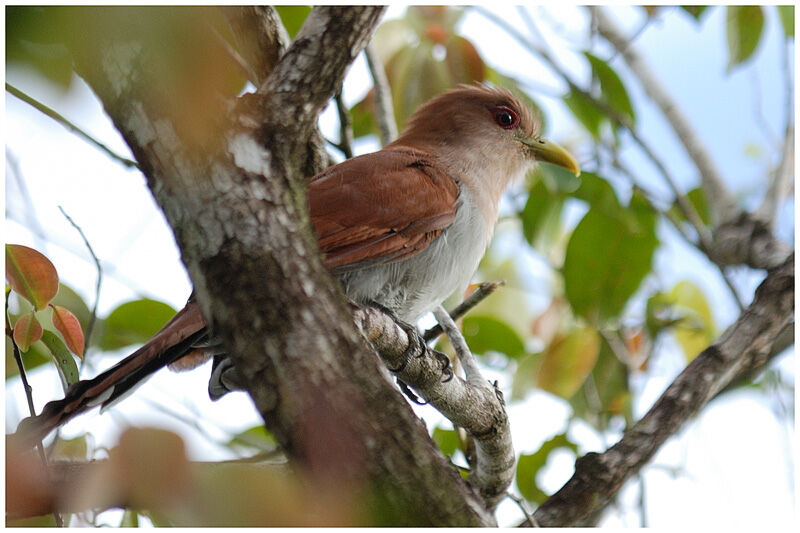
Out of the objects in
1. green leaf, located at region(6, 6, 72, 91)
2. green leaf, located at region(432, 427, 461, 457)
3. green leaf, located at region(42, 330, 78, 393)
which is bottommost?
green leaf, located at region(432, 427, 461, 457)

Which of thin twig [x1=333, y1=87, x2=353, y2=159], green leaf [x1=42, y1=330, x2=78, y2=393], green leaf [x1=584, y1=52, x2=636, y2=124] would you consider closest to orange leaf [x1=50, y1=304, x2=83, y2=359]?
green leaf [x1=42, y1=330, x2=78, y2=393]

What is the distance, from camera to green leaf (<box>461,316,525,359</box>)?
320 cm

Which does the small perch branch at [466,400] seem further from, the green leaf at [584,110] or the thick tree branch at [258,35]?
the green leaf at [584,110]

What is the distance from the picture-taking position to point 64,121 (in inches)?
85.4

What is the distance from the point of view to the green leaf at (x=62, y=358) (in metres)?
1.98

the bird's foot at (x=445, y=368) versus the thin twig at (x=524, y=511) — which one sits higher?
the bird's foot at (x=445, y=368)

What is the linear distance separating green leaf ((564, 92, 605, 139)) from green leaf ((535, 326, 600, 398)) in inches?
34.8

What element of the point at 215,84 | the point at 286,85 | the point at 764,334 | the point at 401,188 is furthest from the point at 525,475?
the point at 215,84

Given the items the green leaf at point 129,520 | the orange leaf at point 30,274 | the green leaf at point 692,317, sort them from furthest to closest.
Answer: the green leaf at point 692,317, the orange leaf at point 30,274, the green leaf at point 129,520

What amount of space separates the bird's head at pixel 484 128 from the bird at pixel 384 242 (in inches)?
3.8

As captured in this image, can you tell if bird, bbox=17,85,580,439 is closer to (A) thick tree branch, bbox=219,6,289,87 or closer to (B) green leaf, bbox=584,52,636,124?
(A) thick tree branch, bbox=219,6,289,87

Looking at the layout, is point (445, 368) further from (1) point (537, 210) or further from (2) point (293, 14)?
(2) point (293, 14)

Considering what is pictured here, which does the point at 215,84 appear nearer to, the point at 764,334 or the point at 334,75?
the point at 334,75

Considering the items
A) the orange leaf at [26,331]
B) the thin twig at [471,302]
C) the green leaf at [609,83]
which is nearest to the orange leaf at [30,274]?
the orange leaf at [26,331]
